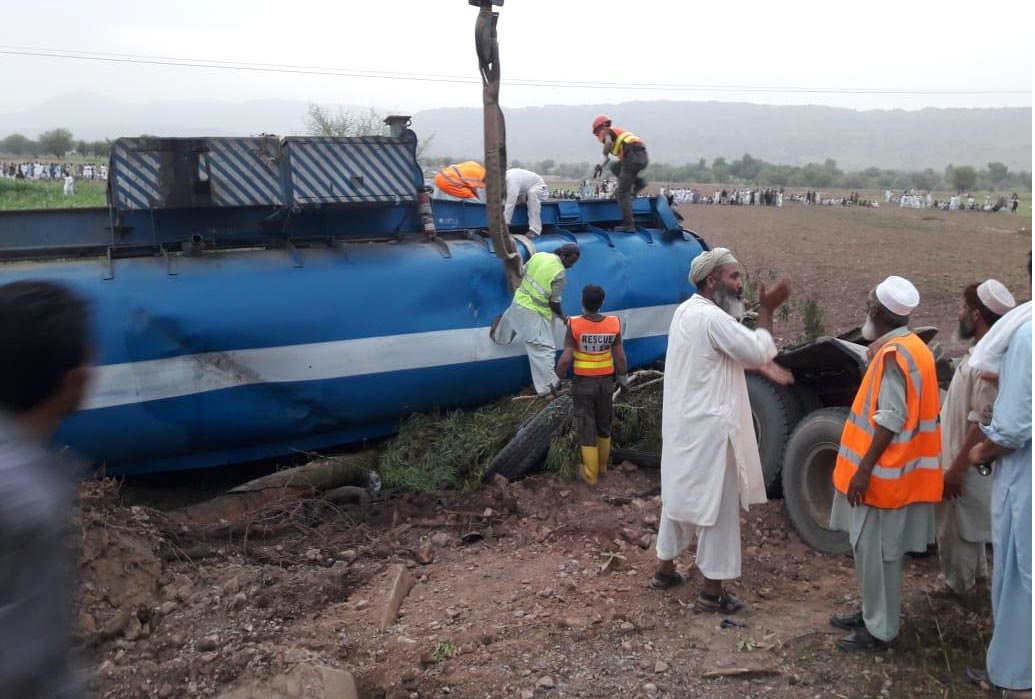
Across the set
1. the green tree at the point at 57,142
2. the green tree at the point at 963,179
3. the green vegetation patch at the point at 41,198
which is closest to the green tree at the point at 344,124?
the green vegetation patch at the point at 41,198

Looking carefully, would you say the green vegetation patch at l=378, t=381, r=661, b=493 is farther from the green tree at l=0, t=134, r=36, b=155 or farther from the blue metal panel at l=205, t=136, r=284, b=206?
the green tree at l=0, t=134, r=36, b=155

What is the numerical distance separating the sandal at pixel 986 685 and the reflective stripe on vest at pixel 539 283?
13.7 ft

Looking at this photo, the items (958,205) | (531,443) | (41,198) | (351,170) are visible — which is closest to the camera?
(531,443)

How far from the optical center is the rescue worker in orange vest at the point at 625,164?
8953 millimetres

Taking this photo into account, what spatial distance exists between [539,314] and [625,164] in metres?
2.38

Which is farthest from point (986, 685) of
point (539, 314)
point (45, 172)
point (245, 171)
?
point (45, 172)

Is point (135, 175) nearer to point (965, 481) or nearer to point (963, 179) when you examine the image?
point (965, 481)

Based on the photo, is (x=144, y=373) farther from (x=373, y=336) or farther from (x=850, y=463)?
(x=850, y=463)

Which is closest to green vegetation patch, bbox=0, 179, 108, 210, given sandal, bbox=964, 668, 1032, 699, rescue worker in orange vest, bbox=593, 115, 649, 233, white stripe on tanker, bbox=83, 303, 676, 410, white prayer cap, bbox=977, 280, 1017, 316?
rescue worker in orange vest, bbox=593, 115, 649, 233

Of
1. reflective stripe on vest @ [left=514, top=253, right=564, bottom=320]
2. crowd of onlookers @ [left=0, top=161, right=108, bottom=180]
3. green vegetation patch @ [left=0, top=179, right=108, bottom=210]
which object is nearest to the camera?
reflective stripe on vest @ [left=514, top=253, right=564, bottom=320]

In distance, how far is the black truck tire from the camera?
5.89 meters

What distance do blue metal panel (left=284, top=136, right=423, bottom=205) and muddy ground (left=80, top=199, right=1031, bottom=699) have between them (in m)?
2.33

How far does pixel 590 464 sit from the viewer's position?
253 inches

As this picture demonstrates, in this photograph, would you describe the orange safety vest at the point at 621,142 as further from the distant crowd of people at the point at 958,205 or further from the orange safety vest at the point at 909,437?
the distant crowd of people at the point at 958,205
